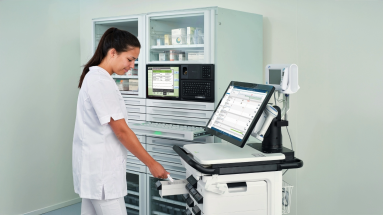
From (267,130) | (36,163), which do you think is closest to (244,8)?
(267,130)

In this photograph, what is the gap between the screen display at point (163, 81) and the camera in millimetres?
3111

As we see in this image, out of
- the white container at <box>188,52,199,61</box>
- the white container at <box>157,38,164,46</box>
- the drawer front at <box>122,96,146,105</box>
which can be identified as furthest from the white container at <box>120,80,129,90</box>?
Result: the white container at <box>188,52,199,61</box>

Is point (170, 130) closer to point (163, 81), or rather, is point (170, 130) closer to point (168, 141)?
point (168, 141)

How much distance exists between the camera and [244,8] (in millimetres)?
3295

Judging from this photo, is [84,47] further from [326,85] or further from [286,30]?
[326,85]

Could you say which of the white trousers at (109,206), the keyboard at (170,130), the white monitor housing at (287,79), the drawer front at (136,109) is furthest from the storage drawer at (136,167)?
the white monitor housing at (287,79)

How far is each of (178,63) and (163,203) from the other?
1274 millimetres

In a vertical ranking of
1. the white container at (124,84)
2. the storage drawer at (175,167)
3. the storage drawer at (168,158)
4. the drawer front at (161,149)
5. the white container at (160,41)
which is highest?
the white container at (160,41)

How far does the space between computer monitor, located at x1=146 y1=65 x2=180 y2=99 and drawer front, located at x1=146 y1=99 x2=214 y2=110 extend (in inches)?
1.8

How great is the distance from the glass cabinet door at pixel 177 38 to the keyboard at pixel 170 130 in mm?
547

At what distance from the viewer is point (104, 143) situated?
1.95 metres

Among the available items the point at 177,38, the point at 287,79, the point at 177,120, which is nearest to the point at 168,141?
the point at 177,120

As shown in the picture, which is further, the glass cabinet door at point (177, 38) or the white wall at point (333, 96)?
the glass cabinet door at point (177, 38)

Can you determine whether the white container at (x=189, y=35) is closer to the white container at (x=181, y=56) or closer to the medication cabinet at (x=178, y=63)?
the medication cabinet at (x=178, y=63)
